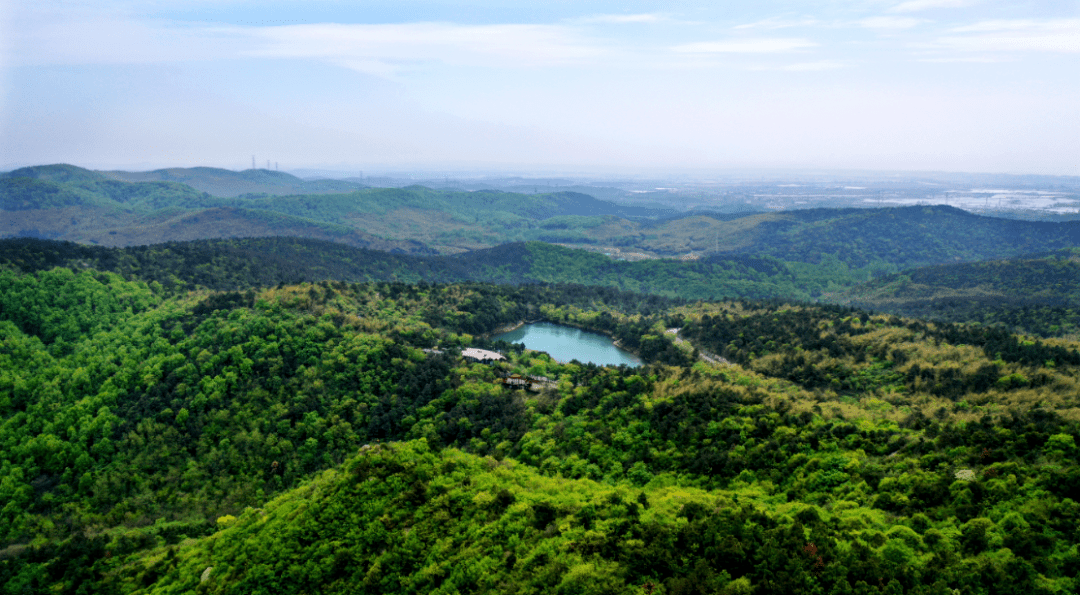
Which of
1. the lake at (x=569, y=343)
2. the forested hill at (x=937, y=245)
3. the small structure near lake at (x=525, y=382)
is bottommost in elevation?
the lake at (x=569, y=343)

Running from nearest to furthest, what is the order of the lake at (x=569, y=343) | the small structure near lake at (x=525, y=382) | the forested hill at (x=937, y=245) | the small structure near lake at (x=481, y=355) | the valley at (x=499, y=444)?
the valley at (x=499, y=444), the small structure near lake at (x=525, y=382), the small structure near lake at (x=481, y=355), the lake at (x=569, y=343), the forested hill at (x=937, y=245)

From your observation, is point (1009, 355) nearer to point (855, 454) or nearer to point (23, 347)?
point (855, 454)

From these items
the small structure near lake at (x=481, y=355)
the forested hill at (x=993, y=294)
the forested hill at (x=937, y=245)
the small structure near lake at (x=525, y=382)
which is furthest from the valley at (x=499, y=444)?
the forested hill at (x=937, y=245)

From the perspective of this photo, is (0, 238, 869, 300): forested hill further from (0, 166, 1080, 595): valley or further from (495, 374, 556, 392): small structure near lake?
(495, 374, 556, 392): small structure near lake

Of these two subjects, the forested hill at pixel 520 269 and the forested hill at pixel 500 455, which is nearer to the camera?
the forested hill at pixel 500 455

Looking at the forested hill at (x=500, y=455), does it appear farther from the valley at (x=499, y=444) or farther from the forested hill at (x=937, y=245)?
the forested hill at (x=937, y=245)

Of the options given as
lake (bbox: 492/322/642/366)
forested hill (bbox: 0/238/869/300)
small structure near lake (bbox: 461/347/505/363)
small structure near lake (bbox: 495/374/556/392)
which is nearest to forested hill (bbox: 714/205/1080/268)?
forested hill (bbox: 0/238/869/300)

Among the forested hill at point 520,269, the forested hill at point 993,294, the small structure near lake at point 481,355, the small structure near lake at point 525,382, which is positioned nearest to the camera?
the small structure near lake at point 525,382

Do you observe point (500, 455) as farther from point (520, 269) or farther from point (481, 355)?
point (520, 269)
